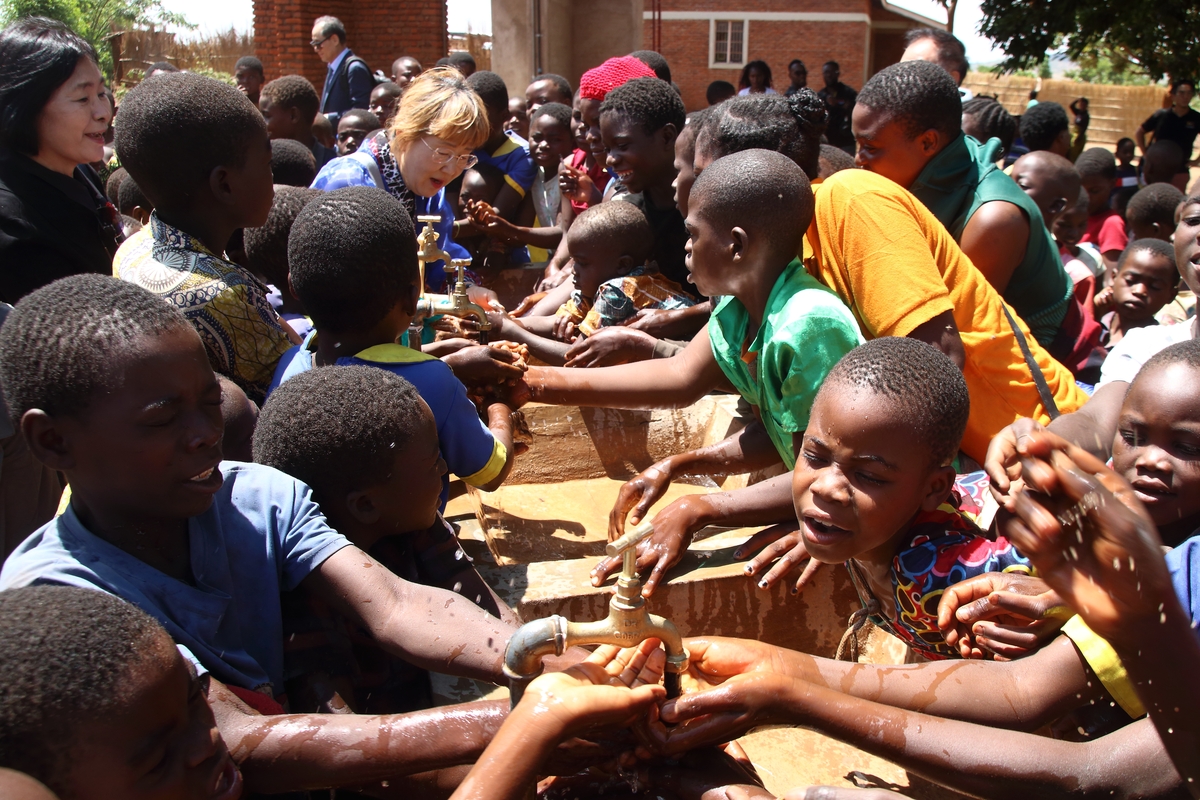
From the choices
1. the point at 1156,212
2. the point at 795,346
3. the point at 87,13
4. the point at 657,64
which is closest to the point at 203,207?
the point at 795,346

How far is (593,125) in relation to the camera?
19.0ft

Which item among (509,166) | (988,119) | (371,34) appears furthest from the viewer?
(371,34)

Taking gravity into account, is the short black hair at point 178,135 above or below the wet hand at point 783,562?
above

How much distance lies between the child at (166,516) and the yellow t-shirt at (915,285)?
1.38 m

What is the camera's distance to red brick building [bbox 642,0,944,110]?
89.9ft

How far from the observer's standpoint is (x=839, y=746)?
264 centimetres

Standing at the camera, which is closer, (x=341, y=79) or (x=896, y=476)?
(x=896, y=476)

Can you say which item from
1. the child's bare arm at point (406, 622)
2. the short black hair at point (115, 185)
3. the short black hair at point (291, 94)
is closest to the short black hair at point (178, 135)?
the child's bare arm at point (406, 622)

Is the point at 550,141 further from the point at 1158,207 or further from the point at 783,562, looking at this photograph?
the point at 783,562

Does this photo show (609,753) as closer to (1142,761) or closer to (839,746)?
(1142,761)

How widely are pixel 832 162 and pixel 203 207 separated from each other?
8.15 ft

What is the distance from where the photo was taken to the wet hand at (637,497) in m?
2.70

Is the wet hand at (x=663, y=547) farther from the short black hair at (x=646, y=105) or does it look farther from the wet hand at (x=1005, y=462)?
the short black hair at (x=646, y=105)

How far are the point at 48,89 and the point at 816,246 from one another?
2.43 m
